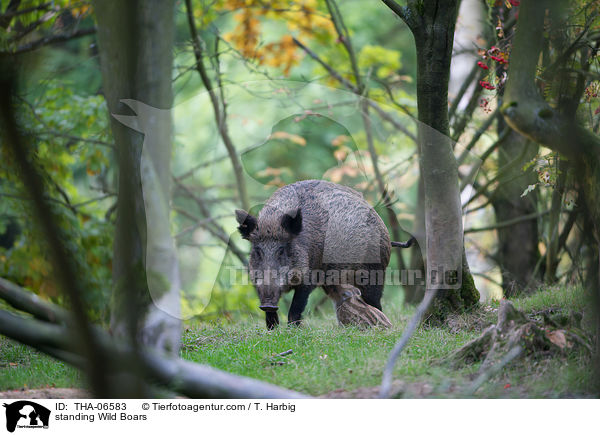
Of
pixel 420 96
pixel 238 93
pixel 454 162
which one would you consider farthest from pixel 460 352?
pixel 238 93

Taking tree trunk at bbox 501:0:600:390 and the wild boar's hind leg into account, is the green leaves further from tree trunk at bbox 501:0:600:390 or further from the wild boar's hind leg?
tree trunk at bbox 501:0:600:390

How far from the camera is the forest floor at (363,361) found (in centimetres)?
415

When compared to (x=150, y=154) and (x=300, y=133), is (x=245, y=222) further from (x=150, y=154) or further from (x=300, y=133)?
(x=300, y=133)

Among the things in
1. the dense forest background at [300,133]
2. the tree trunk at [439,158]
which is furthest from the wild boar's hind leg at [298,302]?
the tree trunk at [439,158]

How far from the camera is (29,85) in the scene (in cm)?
877

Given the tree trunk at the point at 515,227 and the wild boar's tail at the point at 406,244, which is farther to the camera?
the tree trunk at the point at 515,227

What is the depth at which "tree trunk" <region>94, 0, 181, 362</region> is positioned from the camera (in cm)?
465

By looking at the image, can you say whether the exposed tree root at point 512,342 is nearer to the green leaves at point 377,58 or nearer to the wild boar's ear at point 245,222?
the wild boar's ear at point 245,222

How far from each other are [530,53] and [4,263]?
7.90m

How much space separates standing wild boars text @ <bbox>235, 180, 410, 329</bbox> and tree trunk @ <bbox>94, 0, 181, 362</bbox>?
4.49ft

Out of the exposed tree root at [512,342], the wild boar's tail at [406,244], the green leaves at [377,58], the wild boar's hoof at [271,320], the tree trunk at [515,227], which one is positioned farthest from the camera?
the green leaves at [377,58]

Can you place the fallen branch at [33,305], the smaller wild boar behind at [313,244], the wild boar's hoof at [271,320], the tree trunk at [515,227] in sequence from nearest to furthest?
the fallen branch at [33,305] < the smaller wild boar behind at [313,244] < the wild boar's hoof at [271,320] < the tree trunk at [515,227]
